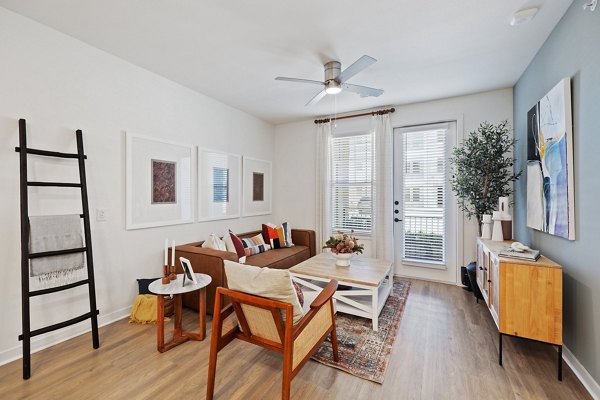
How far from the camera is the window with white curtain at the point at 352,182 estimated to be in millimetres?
4469

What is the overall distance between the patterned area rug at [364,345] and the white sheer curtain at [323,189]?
73.8 inches

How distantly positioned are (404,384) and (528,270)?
1214 mm

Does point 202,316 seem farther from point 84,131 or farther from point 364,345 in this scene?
point 84,131

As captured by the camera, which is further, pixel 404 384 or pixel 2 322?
→ pixel 2 322

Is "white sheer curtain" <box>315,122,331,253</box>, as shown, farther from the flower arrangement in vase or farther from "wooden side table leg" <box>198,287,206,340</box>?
"wooden side table leg" <box>198,287,206,340</box>

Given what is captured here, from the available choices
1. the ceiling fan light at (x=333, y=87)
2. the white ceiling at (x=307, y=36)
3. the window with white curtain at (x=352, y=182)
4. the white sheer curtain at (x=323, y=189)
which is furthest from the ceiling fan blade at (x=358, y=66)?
the white sheer curtain at (x=323, y=189)

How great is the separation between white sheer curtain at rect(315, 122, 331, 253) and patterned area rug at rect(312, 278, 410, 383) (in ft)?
6.15

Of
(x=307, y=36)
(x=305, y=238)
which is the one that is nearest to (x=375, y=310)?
(x=305, y=238)

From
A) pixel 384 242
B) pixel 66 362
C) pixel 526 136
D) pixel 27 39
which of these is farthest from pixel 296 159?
pixel 66 362

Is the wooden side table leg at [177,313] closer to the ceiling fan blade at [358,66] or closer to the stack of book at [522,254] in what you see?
the ceiling fan blade at [358,66]

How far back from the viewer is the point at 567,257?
2051 mm

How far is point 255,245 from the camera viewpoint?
13.0ft

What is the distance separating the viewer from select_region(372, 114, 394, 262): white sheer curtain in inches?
166

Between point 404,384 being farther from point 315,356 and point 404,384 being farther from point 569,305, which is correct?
point 569,305
